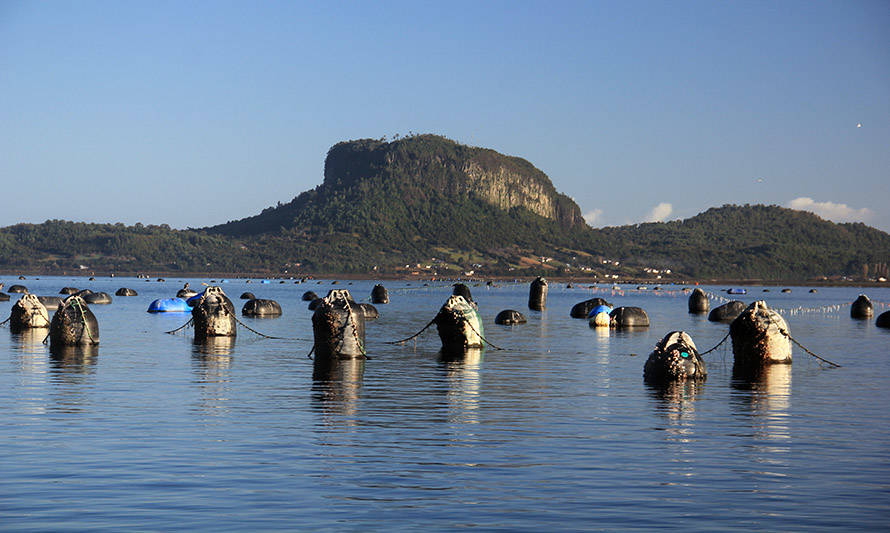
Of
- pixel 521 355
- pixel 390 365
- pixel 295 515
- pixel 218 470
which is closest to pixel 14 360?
pixel 390 365

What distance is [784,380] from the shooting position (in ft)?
117

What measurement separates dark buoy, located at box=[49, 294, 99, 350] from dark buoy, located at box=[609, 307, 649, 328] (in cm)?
3711

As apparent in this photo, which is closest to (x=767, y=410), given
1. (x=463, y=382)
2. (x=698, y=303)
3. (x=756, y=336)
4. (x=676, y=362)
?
(x=676, y=362)

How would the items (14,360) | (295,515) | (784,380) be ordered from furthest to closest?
(14,360) → (784,380) → (295,515)

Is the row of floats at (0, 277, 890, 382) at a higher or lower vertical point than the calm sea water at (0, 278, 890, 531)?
higher

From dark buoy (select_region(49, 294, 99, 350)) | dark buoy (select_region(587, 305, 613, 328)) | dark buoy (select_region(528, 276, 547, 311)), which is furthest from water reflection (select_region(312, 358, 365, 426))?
dark buoy (select_region(528, 276, 547, 311))

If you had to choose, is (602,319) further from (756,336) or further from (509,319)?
(756,336)

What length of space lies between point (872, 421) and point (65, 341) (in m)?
34.3

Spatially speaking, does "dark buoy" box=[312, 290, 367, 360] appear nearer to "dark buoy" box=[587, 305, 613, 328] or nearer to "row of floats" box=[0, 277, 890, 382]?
"row of floats" box=[0, 277, 890, 382]

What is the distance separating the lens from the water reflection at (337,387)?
25656mm

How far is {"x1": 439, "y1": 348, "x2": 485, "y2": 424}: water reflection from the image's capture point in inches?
1029

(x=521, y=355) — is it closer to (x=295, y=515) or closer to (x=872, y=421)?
(x=872, y=421)

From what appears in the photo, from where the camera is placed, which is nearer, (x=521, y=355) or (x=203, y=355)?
(x=203, y=355)

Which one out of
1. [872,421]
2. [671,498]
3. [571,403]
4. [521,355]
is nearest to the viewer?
[671,498]
